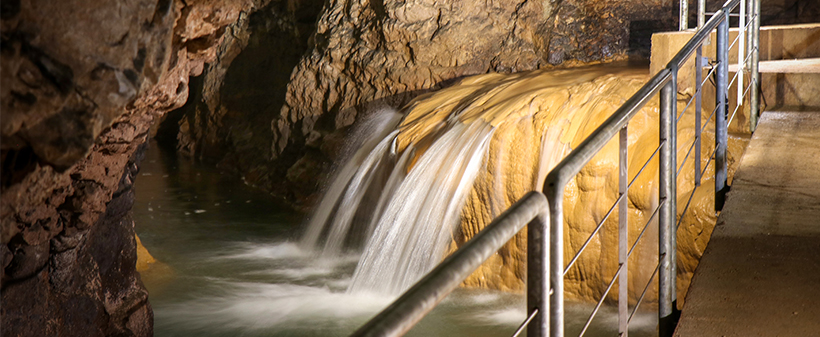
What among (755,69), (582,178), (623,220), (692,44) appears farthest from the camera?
(582,178)

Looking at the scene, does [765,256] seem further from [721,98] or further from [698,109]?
[721,98]

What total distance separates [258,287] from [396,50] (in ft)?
12.2


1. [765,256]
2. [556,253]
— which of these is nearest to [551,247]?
[556,253]

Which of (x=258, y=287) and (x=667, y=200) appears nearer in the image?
(x=667, y=200)

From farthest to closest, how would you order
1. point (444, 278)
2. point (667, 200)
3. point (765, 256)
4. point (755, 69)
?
point (755, 69), point (765, 256), point (667, 200), point (444, 278)

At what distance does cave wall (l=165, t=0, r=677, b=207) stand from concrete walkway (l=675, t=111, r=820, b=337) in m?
4.76

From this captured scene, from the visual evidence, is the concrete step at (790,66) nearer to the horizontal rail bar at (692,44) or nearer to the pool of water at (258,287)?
the horizontal rail bar at (692,44)

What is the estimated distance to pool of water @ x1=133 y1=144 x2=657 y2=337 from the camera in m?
5.66

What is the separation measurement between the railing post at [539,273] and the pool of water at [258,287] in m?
3.93

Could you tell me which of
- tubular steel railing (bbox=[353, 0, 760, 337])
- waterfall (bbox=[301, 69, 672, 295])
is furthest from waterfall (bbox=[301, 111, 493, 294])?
tubular steel railing (bbox=[353, 0, 760, 337])

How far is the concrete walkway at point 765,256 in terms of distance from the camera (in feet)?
8.18

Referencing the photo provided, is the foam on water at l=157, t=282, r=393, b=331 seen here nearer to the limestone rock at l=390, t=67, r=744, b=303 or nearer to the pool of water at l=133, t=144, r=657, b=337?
the pool of water at l=133, t=144, r=657, b=337

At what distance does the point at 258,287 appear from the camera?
663cm

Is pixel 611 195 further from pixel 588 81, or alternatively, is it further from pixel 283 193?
pixel 283 193
